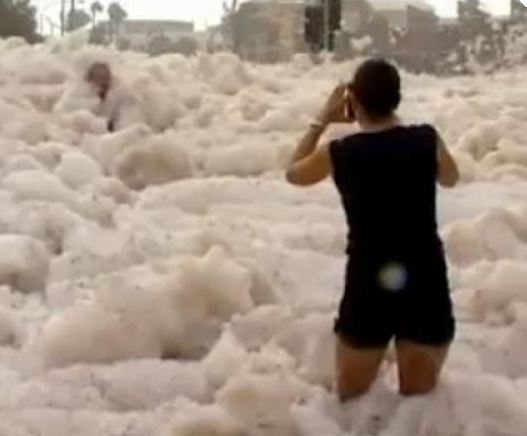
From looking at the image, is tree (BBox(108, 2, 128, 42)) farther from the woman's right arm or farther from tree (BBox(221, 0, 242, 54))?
the woman's right arm

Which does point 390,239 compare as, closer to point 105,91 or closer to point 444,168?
point 444,168

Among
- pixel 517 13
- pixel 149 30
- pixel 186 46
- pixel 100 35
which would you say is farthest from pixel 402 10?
pixel 100 35

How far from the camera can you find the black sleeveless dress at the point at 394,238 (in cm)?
230

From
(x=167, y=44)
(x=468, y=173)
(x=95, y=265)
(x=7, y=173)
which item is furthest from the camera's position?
(x=167, y=44)

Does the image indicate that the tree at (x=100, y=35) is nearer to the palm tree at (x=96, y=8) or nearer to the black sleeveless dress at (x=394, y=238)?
the palm tree at (x=96, y=8)

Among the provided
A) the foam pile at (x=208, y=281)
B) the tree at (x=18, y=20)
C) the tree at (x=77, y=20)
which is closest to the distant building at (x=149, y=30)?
the tree at (x=77, y=20)

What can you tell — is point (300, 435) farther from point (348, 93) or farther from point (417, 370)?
point (348, 93)

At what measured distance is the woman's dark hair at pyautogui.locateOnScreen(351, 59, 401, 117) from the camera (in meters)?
2.31

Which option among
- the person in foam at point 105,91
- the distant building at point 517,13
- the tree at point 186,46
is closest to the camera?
the person in foam at point 105,91

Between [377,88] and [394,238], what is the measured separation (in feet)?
0.78

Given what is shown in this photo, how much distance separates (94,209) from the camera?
13.1 feet

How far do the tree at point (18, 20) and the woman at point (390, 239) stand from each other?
6.91 m

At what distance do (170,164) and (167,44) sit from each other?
13.0 feet

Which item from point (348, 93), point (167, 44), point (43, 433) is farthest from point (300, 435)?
point (167, 44)
